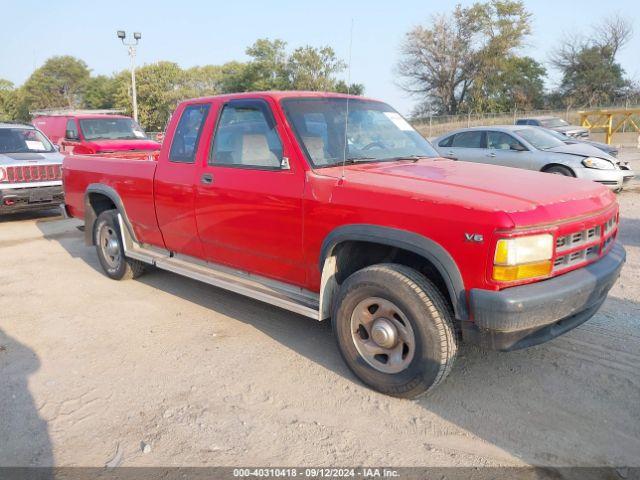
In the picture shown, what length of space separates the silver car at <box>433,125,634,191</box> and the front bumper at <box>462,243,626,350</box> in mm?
6730

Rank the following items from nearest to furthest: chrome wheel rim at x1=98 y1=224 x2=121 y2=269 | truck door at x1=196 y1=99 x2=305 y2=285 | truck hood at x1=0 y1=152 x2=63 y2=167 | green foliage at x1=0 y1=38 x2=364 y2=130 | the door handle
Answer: truck door at x1=196 y1=99 x2=305 y2=285 < the door handle < chrome wheel rim at x1=98 y1=224 x2=121 y2=269 < truck hood at x1=0 y1=152 x2=63 y2=167 < green foliage at x1=0 y1=38 x2=364 y2=130

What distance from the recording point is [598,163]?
33.5 ft

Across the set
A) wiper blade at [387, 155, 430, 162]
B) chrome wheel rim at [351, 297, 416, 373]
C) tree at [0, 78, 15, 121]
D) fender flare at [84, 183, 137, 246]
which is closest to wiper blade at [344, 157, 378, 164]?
wiper blade at [387, 155, 430, 162]

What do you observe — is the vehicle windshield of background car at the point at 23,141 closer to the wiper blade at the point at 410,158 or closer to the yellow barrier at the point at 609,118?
the wiper blade at the point at 410,158

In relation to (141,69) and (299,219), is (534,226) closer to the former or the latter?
(299,219)

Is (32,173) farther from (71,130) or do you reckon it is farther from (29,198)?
(71,130)

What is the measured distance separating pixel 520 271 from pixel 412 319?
0.66 metres

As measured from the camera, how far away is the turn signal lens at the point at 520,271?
9.44ft

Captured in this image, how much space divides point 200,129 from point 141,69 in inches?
2239

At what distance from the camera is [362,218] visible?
3.35m

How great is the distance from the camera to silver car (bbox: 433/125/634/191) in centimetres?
1005

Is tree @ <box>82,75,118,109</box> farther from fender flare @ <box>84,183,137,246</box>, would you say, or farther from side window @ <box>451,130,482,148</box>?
fender flare @ <box>84,183,137,246</box>

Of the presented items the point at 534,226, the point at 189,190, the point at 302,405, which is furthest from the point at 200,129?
the point at 534,226

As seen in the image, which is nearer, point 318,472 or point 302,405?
point 318,472
